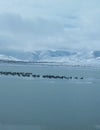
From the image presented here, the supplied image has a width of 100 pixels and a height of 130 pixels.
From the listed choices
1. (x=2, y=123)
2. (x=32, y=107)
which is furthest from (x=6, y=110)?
(x=2, y=123)

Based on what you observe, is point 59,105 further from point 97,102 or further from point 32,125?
point 32,125

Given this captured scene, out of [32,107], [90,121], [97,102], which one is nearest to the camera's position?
[90,121]

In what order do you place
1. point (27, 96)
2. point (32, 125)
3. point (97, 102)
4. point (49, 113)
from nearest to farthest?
point (32, 125) < point (49, 113) < point (97, 102) < point (27, 96)

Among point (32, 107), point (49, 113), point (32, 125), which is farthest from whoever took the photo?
point (32, 107)

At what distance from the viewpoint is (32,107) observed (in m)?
16.7

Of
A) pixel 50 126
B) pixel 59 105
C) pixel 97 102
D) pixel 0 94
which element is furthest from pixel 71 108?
pixel 0 94

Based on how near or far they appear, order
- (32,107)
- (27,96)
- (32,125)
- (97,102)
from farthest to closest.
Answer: (27,96) → (97,102) → (32,107) → (32,125)

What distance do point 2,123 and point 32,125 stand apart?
1.07 metres

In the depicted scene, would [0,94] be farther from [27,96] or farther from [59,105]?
[59,105]

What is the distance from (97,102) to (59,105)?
2575 millimetres

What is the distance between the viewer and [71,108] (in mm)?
16953

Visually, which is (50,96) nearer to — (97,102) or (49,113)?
(97,102)

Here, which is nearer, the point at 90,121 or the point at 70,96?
the point at 90,121

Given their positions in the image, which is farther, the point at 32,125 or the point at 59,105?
the point at 59,105
